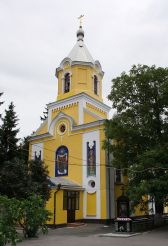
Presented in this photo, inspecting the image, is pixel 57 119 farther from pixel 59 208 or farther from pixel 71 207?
pixel 59 208

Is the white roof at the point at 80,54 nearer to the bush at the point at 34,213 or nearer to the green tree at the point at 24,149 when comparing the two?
the green tree at the point at 24,149

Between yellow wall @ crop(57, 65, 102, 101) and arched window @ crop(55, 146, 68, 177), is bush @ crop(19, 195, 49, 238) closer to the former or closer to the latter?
arched window @ crop(55, 146, 68, 177)

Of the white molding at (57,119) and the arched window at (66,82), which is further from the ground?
the arched window at (66,82)

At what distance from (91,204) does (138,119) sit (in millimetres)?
8225

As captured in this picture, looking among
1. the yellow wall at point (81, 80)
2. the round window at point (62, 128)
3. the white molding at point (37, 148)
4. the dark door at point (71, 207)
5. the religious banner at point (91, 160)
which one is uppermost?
the yellow wall at point (81, 80)

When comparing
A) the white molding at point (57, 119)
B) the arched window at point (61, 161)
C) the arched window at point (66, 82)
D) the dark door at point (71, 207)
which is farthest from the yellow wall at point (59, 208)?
the arched window at point (66, 82)

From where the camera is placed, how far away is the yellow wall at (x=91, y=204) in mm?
25234

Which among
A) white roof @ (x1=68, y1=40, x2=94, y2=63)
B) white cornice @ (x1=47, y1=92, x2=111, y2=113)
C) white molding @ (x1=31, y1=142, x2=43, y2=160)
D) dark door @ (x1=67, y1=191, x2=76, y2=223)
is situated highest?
white roof @ (x1=68, y1=40, x2=94, y2=63)

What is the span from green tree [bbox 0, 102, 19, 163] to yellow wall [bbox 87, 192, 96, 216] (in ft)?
24.8

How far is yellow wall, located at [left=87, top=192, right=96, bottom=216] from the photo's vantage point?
25234mm

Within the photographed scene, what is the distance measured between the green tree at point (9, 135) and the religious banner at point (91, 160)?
6527 millimetres

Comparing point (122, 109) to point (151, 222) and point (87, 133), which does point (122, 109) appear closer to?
point (87, 133)

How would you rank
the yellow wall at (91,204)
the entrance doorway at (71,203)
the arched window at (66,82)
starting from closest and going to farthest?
→ the entrance doorway at (71,203)
the yellow wall at (91,204)
the arched window at (66,82)

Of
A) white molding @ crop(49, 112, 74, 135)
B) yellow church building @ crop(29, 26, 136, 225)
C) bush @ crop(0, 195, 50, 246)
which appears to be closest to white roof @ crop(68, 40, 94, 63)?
yellow church building @ crop(29, 26, 136, 225)
